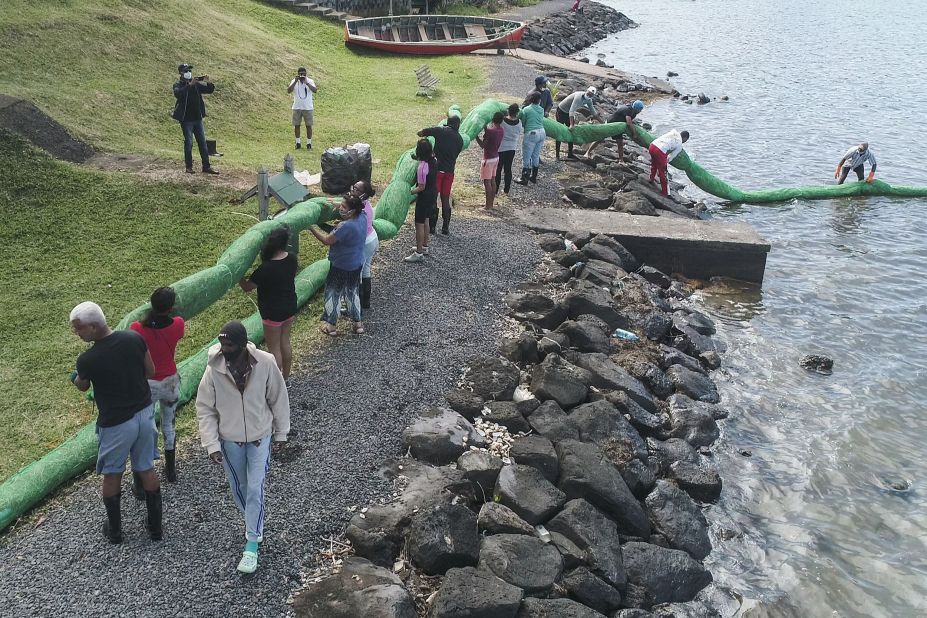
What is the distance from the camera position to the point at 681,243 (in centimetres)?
1684

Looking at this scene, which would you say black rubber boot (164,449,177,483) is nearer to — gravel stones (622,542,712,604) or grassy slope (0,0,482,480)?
grassy slope (0,0,482,480)

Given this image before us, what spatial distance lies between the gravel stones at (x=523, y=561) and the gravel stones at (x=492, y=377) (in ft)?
8.81

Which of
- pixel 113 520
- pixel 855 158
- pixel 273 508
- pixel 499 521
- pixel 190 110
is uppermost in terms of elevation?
pixel 190 110

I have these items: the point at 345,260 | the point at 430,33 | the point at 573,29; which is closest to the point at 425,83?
the point at 430,33

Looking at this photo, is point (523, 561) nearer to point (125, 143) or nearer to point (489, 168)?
point (489, 168)

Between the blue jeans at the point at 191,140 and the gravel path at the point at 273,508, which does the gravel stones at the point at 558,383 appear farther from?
the blue jeans at the point at 191,140

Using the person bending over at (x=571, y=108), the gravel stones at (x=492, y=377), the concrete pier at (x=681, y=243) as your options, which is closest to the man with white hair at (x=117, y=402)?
the gravel stones at (x=492, y=377)

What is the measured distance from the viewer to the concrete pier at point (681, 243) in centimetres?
1675

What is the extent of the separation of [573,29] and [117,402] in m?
53.2

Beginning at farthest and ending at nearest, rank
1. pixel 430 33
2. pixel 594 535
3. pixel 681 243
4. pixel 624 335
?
1. pixel 430 33
2. pixel 681 243
3. pixel 624 335
4. pixel 594 535

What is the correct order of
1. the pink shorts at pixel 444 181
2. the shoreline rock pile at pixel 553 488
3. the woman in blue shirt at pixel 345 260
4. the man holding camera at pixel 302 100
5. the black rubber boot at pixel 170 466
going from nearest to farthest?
the shoreline rock pile at pixel 553 488, the black rubber boot at pixel 170 466, the woman in blue shirt at pixel 345 260, the pink shorts at pixel 444 181, the man holding camera at pixel 302 100

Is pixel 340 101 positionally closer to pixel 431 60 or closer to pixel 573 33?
pixel 431 60

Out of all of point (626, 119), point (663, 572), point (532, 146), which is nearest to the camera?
point (663, 572)

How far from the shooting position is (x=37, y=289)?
453 inches
